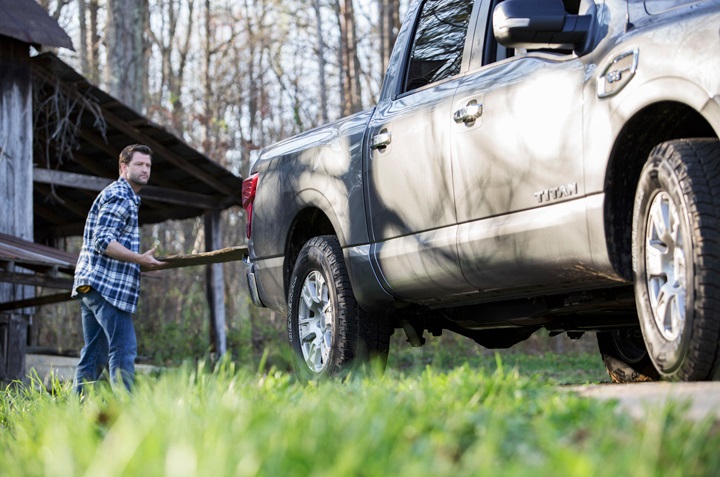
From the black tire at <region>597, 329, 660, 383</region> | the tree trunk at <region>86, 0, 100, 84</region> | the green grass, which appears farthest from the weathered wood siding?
the tree trunk at <region>86, 0, 100, 84</region>

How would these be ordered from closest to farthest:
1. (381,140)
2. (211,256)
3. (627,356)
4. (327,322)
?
(381,140) → (327,322) → (627,356) → (211,256)

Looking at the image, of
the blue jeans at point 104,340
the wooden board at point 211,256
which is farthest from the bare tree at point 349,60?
the blue jeans at point 104,340

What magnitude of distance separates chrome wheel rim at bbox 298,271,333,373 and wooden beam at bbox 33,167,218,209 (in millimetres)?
8723

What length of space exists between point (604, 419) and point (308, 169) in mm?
4025

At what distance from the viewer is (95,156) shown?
17.3 meters

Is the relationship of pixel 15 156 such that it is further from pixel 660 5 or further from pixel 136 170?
pixel 660 5

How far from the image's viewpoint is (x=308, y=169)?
22.7 ft

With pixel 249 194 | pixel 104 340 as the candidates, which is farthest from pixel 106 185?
pixel 249 194

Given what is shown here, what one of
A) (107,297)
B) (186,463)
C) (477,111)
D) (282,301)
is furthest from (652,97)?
(107,297)

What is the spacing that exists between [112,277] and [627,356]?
11.5 ft

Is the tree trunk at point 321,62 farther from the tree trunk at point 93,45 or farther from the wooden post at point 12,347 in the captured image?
the wooden post at point 12,347

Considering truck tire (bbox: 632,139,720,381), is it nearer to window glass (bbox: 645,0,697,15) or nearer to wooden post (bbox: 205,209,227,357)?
window glass (bbox: 645,0,697,15)

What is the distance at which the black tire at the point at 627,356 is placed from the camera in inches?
263

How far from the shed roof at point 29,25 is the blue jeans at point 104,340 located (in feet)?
20.5
